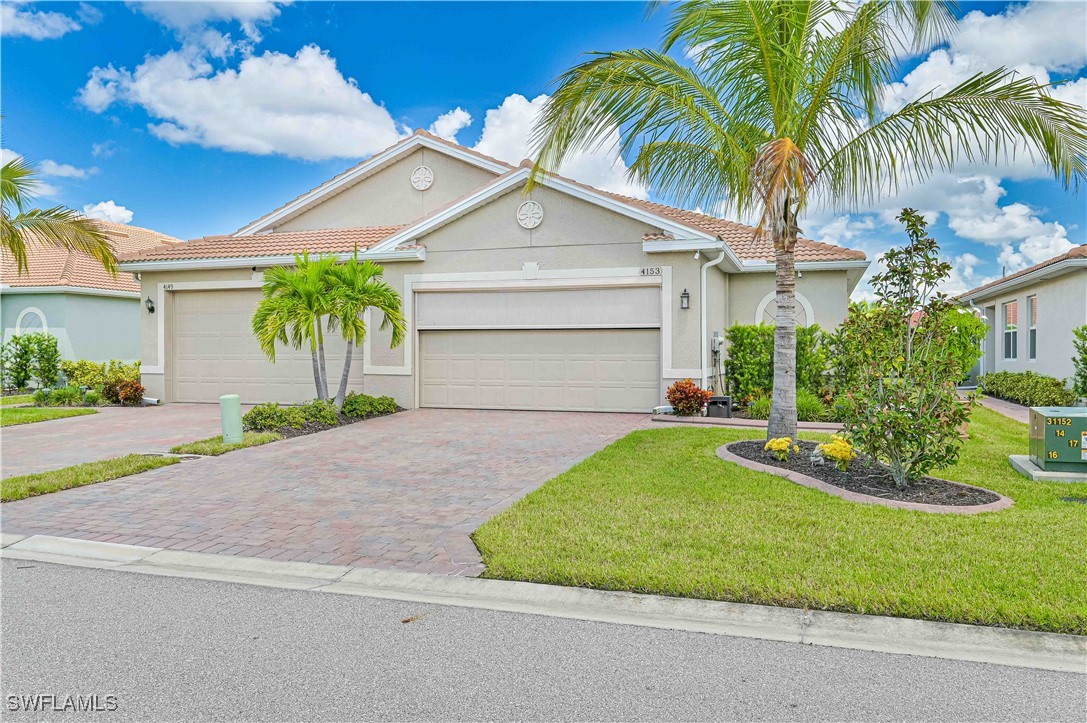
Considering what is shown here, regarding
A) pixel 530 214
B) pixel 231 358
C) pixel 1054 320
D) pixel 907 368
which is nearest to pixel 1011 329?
pixel 1054 320

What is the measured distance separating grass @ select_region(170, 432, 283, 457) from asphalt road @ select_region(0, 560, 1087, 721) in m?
5.52

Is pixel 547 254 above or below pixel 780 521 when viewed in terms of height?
above

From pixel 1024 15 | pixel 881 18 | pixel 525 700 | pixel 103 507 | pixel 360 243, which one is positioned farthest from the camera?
pixel 360 243

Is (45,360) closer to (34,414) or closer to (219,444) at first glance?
(34,414)

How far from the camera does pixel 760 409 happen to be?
12.9 metres

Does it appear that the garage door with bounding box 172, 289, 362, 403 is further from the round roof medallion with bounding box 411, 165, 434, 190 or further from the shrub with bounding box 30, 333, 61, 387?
the shrub with bounding box 30, 333, 61, 387

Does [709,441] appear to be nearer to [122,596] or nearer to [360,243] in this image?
[122,596]

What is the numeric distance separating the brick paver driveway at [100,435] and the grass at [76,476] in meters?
0.56

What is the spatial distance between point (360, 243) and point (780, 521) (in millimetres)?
13121

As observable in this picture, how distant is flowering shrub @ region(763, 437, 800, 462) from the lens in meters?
8.12

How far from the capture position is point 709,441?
9992mm

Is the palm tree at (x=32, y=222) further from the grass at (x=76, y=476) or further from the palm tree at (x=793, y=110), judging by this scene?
the palm tree at (x=793, y=110)

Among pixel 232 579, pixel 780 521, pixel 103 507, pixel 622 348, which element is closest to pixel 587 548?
pixel 780 521

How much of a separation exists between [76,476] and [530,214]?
9451mm
